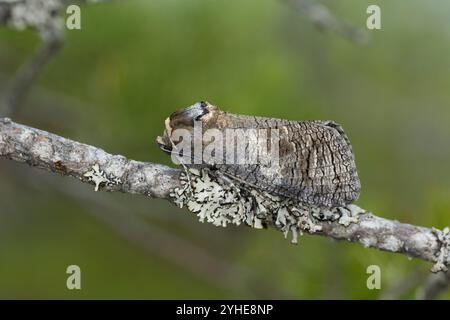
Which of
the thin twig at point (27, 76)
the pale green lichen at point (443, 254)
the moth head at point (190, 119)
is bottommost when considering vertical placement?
the pale green lichen at point (443, 254)

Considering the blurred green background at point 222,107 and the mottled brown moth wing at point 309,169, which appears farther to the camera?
the blurred green background at point 222,107

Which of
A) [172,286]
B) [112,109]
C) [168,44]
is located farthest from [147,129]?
[172,286]

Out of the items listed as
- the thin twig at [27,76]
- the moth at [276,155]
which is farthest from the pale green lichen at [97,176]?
the thin twig at [27,76]

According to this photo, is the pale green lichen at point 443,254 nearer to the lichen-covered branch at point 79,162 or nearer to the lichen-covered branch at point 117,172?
the lichen-covered branch at point 117,172

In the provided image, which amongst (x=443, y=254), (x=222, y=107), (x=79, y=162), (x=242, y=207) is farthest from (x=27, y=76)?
(x=443, y=254)

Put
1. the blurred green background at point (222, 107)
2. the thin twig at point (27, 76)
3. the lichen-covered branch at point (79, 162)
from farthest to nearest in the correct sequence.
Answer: the blurred green background at point (222, 107) < the thin twig at point (27, 76) < the lichen-covered branch at point (79, 162)

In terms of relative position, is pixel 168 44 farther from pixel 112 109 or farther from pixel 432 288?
pixel 432 288

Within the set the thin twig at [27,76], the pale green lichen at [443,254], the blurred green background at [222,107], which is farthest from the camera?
the blurred green background at [222,107]

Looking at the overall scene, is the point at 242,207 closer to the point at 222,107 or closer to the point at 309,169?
the point at 309,169
